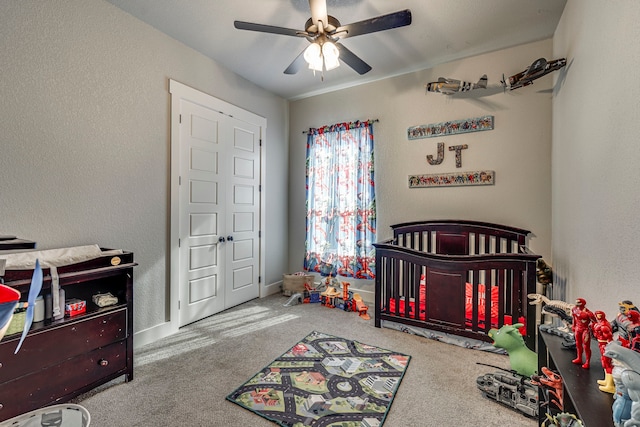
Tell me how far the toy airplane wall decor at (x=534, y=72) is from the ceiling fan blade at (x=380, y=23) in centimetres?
126

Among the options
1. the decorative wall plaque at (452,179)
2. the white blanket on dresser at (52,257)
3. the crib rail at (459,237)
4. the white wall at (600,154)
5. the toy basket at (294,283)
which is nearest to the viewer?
the white wall at (600,154)

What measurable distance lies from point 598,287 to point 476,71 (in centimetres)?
239

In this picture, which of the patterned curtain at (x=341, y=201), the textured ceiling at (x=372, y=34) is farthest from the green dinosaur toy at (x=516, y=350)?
the textured ceiling at (x=372, y=34)

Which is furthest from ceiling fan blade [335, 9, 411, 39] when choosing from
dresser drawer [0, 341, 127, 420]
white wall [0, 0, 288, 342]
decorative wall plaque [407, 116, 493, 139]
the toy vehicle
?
dresser drawer [0, 341, 127, 420]

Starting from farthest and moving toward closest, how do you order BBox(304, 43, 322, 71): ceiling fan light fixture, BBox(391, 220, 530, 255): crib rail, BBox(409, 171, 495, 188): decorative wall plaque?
BBox(409, 171, 495, 188): decorative wall plaque, BBox(391, 220, 530, 255): crib rail, BBox(304, 43, 322, 71): ceiling fan light fixture

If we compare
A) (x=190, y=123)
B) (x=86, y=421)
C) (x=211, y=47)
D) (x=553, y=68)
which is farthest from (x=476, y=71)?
(x=86, y=421)

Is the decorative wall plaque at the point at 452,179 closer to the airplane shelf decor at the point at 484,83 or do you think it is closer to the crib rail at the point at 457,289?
the crib rail at the point at 457,289

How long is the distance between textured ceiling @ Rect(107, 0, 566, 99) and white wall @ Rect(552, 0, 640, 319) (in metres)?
0.36

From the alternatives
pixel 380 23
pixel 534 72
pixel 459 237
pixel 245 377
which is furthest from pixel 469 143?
pixel 245 377

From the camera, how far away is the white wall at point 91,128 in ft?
6.05

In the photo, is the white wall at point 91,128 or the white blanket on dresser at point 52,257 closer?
the white blanket on dresser at point 52,257

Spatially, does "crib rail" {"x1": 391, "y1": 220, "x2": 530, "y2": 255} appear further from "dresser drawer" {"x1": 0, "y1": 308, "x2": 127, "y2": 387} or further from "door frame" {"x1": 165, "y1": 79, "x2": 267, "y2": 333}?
"dresser drawer" {"x1": 0, "y1": 308, "x2": 127, "y2": 387}

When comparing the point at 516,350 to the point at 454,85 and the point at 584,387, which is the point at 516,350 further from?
the point at 454,85

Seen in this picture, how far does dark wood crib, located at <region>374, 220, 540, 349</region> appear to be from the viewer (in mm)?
2301
